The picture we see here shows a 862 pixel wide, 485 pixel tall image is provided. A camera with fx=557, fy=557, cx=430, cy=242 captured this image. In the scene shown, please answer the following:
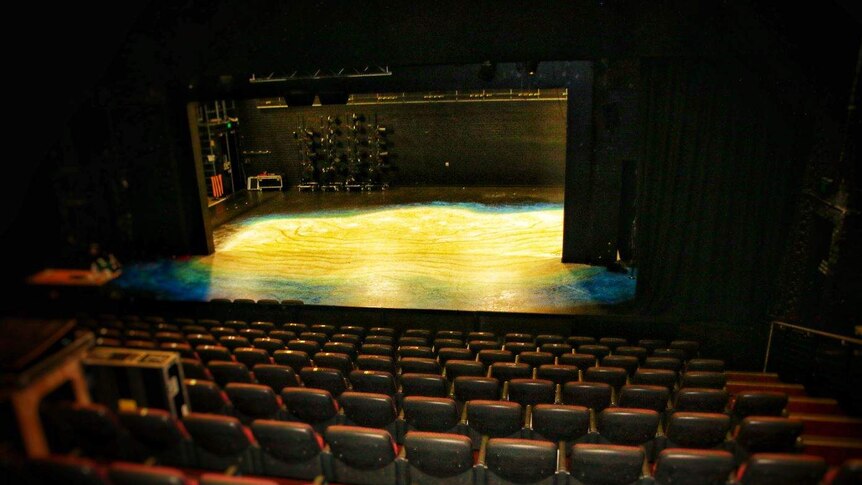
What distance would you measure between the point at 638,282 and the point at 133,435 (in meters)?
7.50

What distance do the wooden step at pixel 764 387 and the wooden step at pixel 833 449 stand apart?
1273mm

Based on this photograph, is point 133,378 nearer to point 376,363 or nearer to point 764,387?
point 376,363

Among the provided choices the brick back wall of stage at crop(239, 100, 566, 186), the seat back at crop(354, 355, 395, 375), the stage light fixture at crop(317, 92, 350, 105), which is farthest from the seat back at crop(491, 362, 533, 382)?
the brick back wall of stage at crop(239, 100, 566, 186)

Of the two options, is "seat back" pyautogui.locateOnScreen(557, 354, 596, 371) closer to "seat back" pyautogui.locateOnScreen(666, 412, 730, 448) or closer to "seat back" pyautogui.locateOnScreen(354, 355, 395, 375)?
"seat back" pyautogui.locateOnScreen(666, 412, 730, 448)

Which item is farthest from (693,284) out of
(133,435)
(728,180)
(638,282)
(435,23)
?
(133,435)

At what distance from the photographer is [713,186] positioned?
8297 mm

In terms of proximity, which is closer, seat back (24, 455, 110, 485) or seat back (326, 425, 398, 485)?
seat back (24, 455, 110, 485)

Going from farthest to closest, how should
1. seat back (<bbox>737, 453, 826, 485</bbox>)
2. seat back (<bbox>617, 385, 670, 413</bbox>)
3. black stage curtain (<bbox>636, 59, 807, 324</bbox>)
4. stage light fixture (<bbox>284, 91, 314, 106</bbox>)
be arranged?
stage light fixture (<bbox>284, 91, 314, 106</bbox>)
black stage curtain (<bbox>636, 59, 807, 324</bbox>)
seat back (<bbox>617, 385, 670, 413</bbox>)
seat back (<bbox>737, 453, 826, 485</bbox>)

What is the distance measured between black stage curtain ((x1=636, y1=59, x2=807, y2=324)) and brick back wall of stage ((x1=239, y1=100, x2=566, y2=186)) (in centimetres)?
859

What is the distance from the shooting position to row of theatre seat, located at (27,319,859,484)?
3969 millimetres

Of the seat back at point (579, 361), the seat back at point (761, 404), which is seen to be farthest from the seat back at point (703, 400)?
the seat back at point (579, 361)

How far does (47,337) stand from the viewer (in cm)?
353

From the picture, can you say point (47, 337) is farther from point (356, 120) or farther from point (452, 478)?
point (356, 120)

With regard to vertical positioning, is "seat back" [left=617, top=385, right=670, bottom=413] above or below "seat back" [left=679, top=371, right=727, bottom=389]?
above
